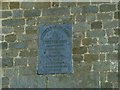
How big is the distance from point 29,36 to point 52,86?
93cm

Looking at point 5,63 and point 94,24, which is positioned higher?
point 94,24

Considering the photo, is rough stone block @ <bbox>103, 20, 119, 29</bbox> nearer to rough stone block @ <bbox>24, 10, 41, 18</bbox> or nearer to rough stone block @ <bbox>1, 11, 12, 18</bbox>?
rough stone block @ <bbox>24, 10, 41, 18</bbox>

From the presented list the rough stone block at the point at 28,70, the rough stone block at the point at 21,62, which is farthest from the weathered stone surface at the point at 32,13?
the rough stone block at the point at 28,70

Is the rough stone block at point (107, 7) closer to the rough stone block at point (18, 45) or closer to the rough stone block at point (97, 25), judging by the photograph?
the rough stone block at point (97, 25)

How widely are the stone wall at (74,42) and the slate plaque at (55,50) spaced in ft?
0.27

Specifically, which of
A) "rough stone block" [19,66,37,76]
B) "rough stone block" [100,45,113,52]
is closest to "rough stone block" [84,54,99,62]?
"rough stone block" [100,45,113,52]

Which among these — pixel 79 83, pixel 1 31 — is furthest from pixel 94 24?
pixel 1 31

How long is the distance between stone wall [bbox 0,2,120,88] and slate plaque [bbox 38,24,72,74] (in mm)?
82

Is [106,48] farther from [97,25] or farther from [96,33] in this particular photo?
[97,25]

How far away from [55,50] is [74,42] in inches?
13.1

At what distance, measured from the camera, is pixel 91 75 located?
8.41 meters

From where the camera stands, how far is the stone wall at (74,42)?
842cm

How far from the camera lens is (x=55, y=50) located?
8.67 m

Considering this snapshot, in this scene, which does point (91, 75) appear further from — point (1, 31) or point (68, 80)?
point (1, 31)
